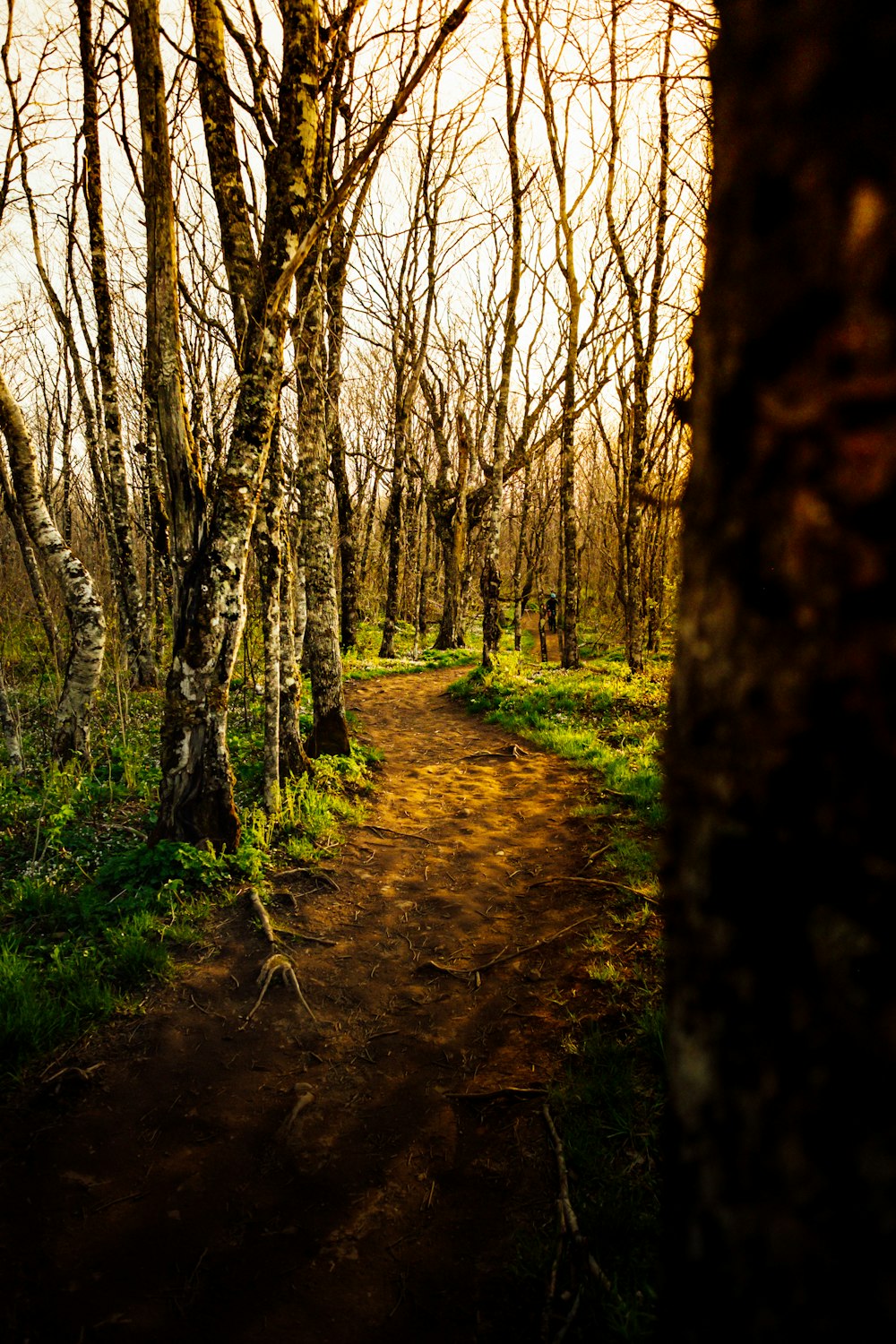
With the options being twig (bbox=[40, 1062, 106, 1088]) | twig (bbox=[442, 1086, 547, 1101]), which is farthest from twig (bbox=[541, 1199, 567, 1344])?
twig (bbox=[40, 1062, 106, 1088])

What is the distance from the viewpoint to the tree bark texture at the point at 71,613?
243 inches

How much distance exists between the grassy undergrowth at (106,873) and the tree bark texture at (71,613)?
0.35 metres

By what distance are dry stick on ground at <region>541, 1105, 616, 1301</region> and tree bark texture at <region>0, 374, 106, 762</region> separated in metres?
5.65

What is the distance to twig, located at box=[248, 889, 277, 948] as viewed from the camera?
12.8ft

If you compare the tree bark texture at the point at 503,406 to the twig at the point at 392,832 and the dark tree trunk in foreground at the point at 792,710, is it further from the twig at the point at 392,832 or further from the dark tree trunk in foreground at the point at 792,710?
the dark tree trunk in foreground at the point at 792,710

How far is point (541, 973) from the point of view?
145 inches

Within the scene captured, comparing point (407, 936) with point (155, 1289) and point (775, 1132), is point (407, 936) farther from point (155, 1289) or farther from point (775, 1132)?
point (775, 1132)

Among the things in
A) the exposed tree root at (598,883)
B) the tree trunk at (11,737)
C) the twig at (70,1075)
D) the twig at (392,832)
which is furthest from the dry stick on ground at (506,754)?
the twig at (70,1075)

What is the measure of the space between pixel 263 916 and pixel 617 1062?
234 centimetres

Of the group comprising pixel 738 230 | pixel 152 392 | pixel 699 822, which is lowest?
pixel 699 822

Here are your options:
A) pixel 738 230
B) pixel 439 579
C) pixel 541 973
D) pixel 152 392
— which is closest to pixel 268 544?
pixel 152 392

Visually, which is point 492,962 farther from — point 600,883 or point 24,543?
point 24,543

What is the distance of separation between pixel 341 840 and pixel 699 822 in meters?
5.11

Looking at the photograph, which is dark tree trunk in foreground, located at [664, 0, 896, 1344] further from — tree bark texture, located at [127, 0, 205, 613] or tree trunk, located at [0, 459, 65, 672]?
tree trunk, located at [0, 459, 65, 672]
